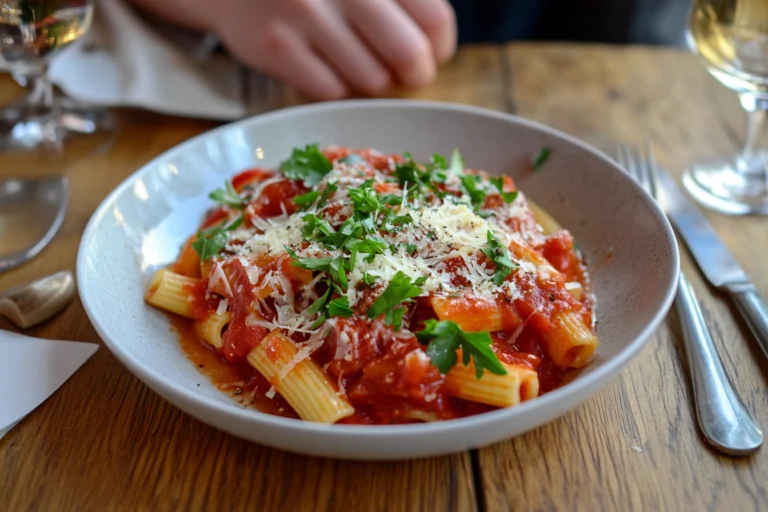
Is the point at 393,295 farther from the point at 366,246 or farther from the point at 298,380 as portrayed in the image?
the point at 298,380

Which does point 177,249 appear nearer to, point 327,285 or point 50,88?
point 327,285

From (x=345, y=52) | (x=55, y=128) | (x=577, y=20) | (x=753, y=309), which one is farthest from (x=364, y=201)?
(x=577, y=20)

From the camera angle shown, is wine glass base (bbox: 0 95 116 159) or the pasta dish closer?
the pasta dish

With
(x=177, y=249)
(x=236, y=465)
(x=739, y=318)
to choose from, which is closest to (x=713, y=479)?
(x=739, y=318)

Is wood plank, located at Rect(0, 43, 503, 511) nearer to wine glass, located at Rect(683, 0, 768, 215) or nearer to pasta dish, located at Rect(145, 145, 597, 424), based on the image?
pasta dish, located at Rect(145, 145, 597, 424)

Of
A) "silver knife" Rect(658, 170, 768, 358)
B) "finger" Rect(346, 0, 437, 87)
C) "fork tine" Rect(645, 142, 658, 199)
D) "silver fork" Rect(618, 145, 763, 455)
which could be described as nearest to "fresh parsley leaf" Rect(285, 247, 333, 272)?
"silver fork" Rect(618, 145, 763, 455)
